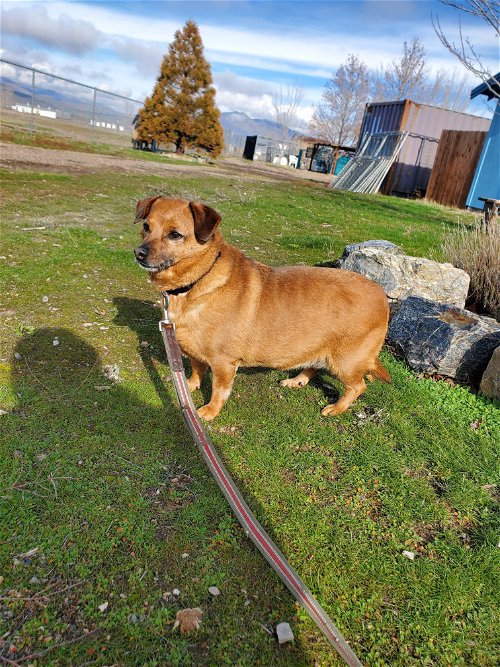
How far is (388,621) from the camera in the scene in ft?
8.31

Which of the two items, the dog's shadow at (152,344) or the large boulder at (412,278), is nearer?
the dog's shadow at (152,344)

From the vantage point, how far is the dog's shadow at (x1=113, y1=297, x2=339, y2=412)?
4.58 m

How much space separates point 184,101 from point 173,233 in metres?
30.5

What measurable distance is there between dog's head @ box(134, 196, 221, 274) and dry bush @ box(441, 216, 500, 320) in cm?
494

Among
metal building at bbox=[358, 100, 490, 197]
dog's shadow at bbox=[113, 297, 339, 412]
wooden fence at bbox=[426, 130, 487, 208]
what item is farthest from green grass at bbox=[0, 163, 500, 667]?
metal building at bbox=[358, 100, 490, 197]

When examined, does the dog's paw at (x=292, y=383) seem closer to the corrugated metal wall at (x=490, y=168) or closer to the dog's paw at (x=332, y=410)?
the dog's paw at (x=332, y=410)

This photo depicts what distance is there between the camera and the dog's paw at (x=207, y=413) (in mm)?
4008

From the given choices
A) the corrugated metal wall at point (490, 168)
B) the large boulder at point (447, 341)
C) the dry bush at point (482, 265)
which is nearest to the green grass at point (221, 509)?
the large boulder at point (447, 341)

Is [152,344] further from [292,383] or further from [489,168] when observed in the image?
[489,168]

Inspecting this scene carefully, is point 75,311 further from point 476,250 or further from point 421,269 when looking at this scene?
point 476,250

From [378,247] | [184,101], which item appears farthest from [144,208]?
[184,101]

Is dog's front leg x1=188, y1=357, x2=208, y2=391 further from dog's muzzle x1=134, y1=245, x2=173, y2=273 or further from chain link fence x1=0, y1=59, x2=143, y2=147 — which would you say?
chain link fence x1=0, y1=59, x2=143, y2=147

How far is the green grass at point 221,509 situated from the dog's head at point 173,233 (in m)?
1.32

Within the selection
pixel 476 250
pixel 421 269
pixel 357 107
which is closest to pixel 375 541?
pixel 421 269
